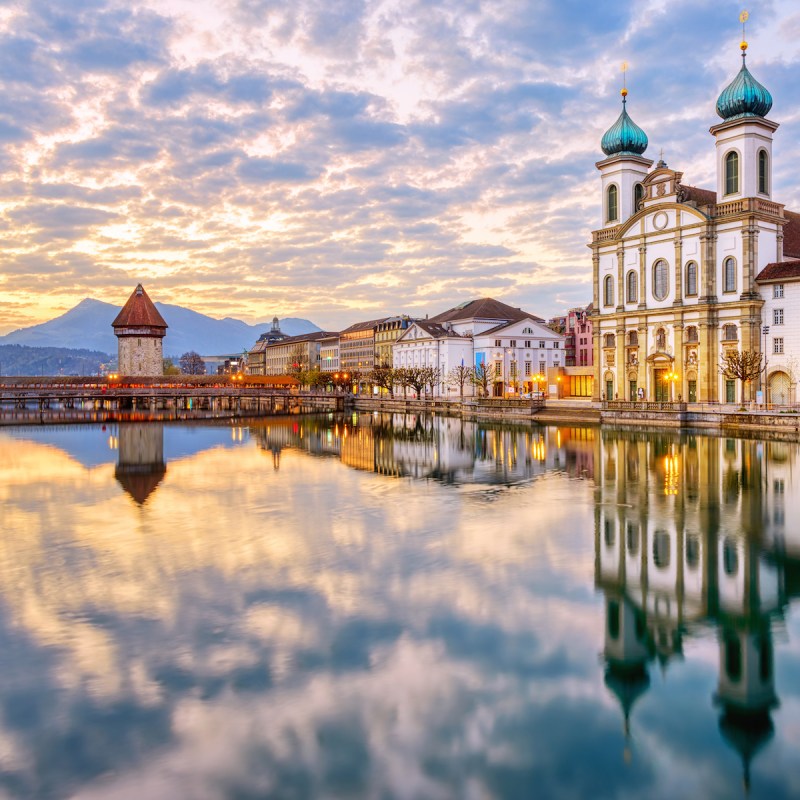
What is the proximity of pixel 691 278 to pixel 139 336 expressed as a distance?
273 ft

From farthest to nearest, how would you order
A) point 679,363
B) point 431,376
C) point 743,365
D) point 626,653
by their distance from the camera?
point 431,376 < point 679,363 < point 743,365 < point 626,653

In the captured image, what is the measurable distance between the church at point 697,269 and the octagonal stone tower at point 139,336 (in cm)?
7393

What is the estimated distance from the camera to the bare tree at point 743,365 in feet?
144

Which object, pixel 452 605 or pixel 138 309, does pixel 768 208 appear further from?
pixel 138 309

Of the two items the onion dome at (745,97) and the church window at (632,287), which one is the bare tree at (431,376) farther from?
the onion dome at (745,97)

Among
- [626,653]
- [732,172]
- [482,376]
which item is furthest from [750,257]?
[626,653]

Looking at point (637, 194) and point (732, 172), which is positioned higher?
point (637, 194)

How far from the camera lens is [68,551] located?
1505 centimetres

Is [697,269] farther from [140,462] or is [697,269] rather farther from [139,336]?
[139,336]

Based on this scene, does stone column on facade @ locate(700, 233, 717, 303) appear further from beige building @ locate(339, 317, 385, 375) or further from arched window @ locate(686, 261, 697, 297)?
beige building @ locate(339, 317, 385, 375)

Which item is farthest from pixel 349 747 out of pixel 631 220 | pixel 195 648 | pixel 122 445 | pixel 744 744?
pixel 631 220

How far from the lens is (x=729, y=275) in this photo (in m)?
47.5

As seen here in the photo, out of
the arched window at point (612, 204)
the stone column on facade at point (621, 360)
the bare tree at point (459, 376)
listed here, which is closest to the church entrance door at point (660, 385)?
the stone column on facade at point (621, 360)

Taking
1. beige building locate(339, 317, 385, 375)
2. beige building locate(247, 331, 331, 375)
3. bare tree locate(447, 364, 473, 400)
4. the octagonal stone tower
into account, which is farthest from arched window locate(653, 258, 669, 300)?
beige building locate(247, 331, 331, 375)
